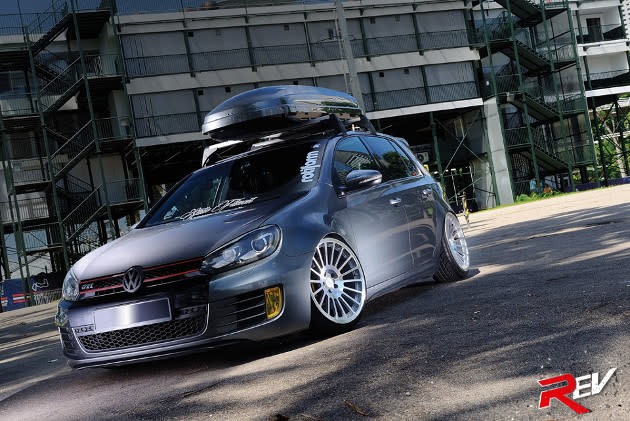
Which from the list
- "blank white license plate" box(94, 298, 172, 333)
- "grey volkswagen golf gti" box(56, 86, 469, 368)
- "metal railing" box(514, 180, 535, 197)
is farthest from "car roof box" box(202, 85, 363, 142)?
"metal railing" box(514, 180, 535, 197)

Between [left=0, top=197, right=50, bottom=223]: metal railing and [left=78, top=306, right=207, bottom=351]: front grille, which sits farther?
[left=0, top=197, right=50, bottom=223]: metal railing

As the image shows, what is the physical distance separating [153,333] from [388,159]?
9.70 ft

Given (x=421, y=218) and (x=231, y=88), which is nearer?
(x=421, y=218)

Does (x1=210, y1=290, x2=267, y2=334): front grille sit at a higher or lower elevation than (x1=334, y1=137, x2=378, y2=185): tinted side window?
lower

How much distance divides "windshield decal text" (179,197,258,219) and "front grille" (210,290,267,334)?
1.07 meters

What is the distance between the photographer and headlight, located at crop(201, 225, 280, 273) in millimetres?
4273

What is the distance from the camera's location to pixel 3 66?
31.5 m

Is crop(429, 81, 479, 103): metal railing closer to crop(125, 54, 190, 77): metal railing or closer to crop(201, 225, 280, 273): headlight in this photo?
crop(125, 54, 190, 77): metal railing

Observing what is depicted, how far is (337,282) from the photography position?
16.0 ft

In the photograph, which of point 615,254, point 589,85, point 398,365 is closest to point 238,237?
point 398,365

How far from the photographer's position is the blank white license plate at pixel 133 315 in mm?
4230

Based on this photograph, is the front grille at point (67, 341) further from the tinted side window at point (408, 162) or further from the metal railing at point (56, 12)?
the metal railing at point (56, 12)

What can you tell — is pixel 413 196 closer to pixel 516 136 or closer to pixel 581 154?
pixel 516 136

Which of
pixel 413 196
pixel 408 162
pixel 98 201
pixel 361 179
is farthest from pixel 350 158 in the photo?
pixel 98 201
